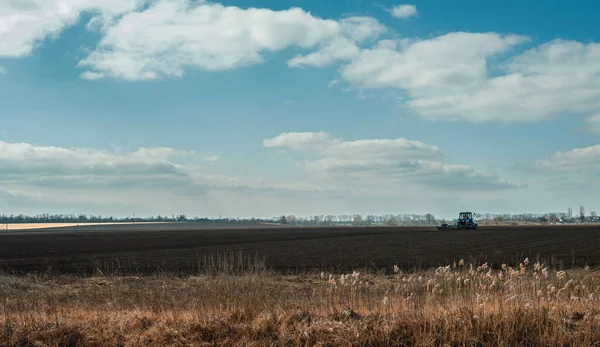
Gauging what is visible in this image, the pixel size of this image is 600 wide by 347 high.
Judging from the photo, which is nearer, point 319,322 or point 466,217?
point 319,322

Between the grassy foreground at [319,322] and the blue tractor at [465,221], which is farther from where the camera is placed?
the blue tractor at [465,221]

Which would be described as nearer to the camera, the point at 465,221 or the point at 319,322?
the point at 319,322

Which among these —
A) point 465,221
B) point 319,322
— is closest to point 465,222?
point 465,221

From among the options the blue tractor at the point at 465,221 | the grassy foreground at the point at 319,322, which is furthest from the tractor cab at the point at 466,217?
the grassy foreground at the point at 319,322

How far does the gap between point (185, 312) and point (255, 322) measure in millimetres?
1582

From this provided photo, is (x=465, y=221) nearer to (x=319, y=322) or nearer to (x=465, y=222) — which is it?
(x=465, y=222)

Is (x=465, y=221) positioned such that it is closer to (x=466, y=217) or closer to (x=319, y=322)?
(x=466, y=217)

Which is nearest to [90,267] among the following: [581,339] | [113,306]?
[113,306]

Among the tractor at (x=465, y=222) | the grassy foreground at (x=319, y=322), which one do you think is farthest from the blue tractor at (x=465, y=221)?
the grassy foreground at (x=319, y=322)

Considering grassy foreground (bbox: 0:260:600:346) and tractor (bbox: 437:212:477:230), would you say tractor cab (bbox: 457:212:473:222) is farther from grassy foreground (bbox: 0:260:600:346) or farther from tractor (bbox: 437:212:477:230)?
grassy foreground (bbox: 0:260:600:346)

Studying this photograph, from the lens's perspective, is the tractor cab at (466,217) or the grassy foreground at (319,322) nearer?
the grassy foreground at (319,322)

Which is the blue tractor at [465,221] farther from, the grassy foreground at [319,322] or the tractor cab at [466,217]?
the grassy foreground at [319,322]

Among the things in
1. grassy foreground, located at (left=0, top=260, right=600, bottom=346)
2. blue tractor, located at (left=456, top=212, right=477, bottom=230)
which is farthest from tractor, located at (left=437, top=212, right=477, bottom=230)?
grassy foreground, located at (left=0, top=260, right=600, bottom=346)

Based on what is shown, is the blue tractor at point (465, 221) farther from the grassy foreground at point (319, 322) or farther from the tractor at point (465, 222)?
the grassy foreground at point (319, 322)
